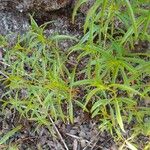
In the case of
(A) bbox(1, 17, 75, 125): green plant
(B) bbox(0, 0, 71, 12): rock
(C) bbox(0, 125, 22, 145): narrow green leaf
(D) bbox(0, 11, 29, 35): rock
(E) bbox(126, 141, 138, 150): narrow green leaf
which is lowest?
(E) bbox(126, 141, 138, 150): narrow green leaf

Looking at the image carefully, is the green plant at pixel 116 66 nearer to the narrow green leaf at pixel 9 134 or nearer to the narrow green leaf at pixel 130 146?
the narrow green leaf at pixel 130 146

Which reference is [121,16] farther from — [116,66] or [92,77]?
[92,77]

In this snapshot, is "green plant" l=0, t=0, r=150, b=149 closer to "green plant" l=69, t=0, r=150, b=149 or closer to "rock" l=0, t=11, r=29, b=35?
"green plant" l=69, t=0, r=150, b=149

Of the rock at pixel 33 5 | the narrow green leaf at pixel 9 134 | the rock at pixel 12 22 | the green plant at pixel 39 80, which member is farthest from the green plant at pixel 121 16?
the narrow green leaf at pixel 9 134

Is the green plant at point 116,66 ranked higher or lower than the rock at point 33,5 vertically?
lower

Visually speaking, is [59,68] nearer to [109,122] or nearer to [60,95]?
[60,95]

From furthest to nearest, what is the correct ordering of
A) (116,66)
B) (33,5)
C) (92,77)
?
1. (33,5)
2. (92,77)
3. (116,66)

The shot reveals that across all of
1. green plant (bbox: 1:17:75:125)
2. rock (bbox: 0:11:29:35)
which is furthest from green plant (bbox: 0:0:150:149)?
rock (bbox: 0:11:29:35)

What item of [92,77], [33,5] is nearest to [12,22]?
[33,5]

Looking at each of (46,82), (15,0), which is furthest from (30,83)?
(15,0)
